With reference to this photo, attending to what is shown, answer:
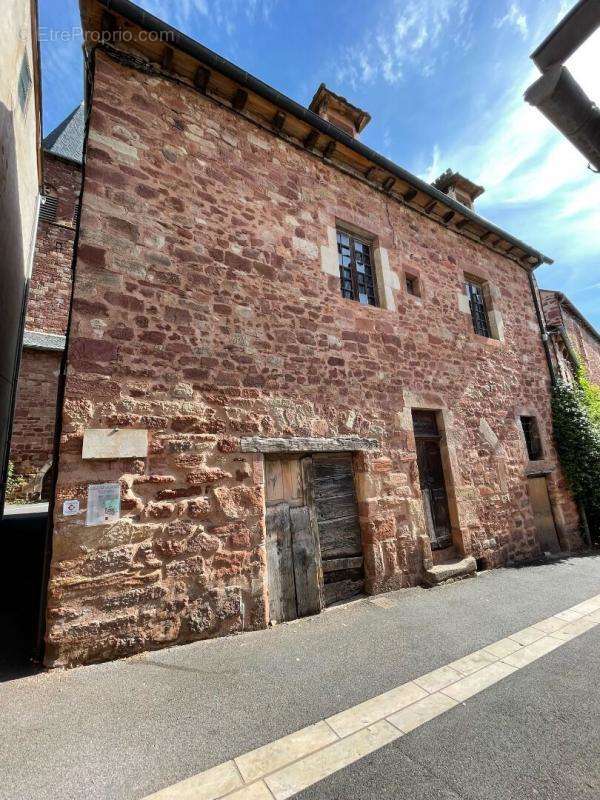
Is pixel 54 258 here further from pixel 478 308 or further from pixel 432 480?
pixel 432 480

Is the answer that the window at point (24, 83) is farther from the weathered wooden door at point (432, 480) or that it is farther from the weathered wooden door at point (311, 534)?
the weathered wooden door at point (432, 480)

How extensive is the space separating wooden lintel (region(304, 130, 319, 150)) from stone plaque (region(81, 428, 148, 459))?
4.90 metres

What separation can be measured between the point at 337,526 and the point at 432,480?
6.78 ft

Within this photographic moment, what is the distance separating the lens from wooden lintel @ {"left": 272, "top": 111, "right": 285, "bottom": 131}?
5.00 metres

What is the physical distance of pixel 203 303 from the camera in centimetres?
400

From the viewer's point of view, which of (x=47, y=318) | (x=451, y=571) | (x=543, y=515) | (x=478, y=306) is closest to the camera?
(x=451, y=571)

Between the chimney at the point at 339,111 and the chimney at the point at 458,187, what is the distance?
270 cm

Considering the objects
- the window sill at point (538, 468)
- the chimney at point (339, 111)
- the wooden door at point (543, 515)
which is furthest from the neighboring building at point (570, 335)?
the chimney at point (339, 111)

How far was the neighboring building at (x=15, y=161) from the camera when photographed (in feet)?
15.4

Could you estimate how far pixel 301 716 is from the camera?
7.68 ft

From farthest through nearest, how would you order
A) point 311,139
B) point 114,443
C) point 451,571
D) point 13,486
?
point 13,486, point 311,139, point 451,571, point 114,443

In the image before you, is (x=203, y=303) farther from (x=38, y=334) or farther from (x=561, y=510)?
(x=38, y=334)

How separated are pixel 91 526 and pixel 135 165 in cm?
374

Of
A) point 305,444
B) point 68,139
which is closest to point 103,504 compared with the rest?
point 305,444
